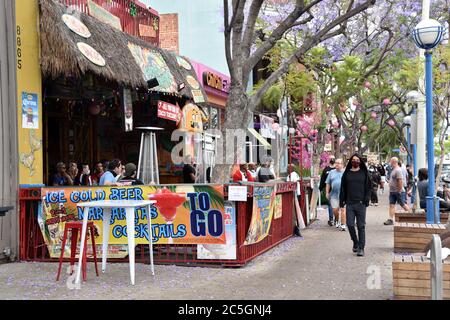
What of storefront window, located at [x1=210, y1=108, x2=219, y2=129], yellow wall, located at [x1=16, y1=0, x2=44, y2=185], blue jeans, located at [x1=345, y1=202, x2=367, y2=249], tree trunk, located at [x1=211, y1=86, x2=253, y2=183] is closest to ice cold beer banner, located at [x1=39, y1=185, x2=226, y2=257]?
yellow wall, located at [x1=16, y1=0, x2=44, y2=185]

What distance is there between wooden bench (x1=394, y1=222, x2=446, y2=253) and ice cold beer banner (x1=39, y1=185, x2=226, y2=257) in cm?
356

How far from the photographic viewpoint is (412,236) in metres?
9.95

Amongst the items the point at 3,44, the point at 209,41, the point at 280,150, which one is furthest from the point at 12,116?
the point at 280,150

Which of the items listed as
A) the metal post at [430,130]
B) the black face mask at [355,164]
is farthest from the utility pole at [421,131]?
the black face mask at [355,164]

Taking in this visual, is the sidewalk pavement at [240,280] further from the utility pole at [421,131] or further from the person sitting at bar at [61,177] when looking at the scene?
the utility pole at [421,131]

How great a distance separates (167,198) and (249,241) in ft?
4.88

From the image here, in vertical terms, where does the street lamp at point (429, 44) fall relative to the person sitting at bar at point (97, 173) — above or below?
above

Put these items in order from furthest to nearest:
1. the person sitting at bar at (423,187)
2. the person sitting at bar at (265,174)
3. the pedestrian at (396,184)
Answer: the person sitting at bar at (265,174) → the pedestrian at (396,184) → the person sitting at bar at (423,187)

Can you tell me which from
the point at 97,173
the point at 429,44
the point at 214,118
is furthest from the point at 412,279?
the point at 214,118

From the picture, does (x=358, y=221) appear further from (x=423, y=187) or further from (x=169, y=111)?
(x=169, y=111)

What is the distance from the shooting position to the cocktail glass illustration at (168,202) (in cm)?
862

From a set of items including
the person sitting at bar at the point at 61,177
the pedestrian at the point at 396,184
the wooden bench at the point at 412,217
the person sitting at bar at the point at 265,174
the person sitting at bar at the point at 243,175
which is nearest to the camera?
the wooden bench at the point at 412,217

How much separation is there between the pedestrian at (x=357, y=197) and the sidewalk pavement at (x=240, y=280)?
325mm
